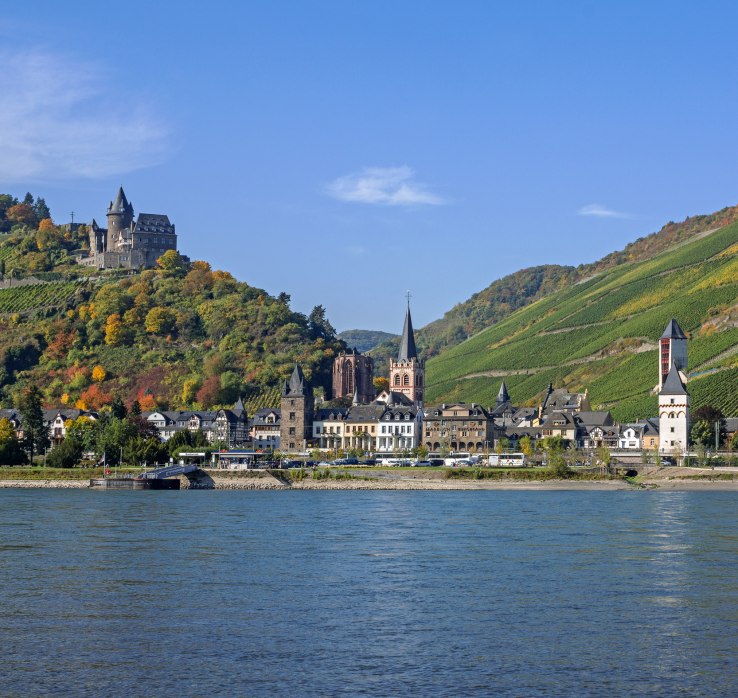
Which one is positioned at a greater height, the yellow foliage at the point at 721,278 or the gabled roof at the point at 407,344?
the yellow foliage at the point at 721,278

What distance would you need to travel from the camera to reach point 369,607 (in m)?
35.8

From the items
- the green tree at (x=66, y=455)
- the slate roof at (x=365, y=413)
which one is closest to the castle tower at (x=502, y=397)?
the slate roof at (x=365, y=413)

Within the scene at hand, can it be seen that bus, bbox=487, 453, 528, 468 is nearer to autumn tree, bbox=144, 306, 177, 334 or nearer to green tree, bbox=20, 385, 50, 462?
green tree, bbox=20, 385, 50, 462

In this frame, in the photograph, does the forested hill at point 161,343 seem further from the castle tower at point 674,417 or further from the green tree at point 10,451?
the castle tower at point 674,417

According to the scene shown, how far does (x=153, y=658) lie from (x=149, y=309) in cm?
16014

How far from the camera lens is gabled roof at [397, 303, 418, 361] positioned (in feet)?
565

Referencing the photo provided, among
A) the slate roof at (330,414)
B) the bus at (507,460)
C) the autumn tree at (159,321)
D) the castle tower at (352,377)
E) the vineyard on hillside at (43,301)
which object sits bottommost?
the bus at (507,460)

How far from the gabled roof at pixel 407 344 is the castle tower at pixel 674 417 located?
49.0m

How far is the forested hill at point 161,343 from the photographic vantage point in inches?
6594

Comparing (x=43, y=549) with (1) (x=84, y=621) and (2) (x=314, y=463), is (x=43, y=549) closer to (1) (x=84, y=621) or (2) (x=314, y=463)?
(1) (x=84, y=621)

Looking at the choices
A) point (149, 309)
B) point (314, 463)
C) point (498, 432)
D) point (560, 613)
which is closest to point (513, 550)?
point (560, 613)

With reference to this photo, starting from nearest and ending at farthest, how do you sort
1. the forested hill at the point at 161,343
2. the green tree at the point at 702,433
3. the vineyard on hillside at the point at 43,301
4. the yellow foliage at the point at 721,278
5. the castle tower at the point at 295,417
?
the green tree at the point at 702,433 < the castle tower at the point at 295,417 < the forested hill at the point at 161,343 < the yellow foliage at the point at 721,278 < the vineyard on hillside at the point at 43,301

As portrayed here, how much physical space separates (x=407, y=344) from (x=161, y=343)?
35.5m

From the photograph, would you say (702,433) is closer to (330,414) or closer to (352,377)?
(330,414)
